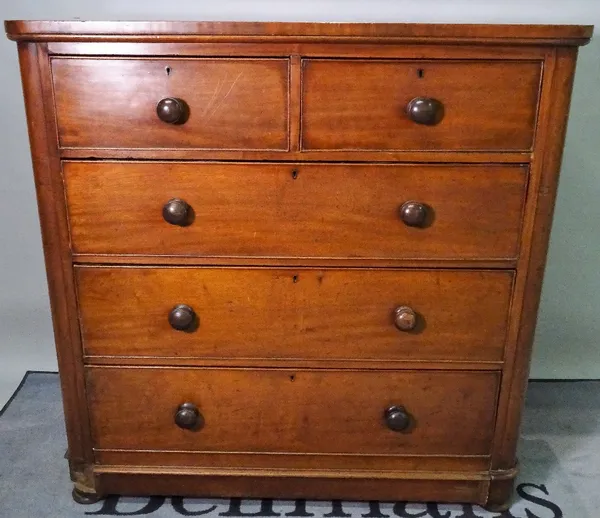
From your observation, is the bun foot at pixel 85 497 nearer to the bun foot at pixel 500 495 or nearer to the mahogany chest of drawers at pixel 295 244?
the mahogany chest of drawers at pixel 295 244

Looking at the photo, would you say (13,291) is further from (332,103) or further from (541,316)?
(541,316)

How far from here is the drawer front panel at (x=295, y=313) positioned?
1.32m

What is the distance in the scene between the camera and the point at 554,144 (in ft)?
4.01

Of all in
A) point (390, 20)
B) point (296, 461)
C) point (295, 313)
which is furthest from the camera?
point (390, 20)

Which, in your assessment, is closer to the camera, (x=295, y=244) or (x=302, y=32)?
(x=302, y=32)

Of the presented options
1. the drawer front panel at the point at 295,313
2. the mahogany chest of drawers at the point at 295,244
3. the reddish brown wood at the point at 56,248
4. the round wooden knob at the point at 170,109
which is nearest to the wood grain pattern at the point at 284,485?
the mahogany chest of drawers at the point at 295,244

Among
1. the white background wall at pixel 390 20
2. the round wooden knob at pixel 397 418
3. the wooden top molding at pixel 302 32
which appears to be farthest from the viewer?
the white background wall at pixel 390 20

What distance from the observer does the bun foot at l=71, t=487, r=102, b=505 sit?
1509 millimetres

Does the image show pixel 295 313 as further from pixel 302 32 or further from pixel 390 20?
pixel 390 20

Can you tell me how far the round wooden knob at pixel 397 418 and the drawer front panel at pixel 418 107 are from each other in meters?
0.61

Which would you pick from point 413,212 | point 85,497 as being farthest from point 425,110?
point 85,497

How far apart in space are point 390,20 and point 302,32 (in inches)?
28.2

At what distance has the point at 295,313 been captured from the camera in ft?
4.42

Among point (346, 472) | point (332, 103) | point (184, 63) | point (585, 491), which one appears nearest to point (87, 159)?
point (184, 63)
